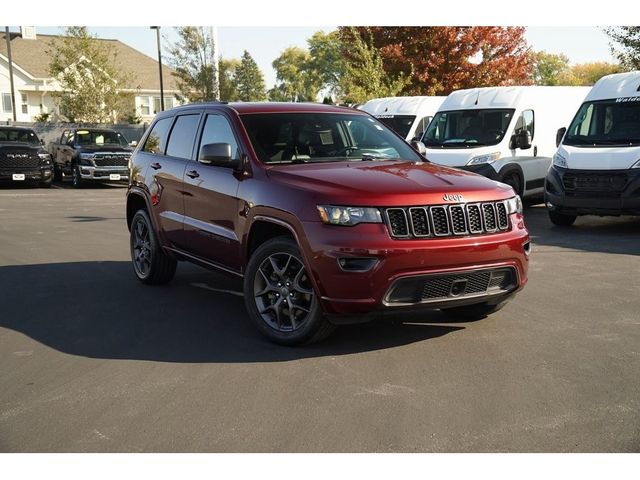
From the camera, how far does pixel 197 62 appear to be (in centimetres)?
3650

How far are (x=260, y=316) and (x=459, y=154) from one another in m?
9.07

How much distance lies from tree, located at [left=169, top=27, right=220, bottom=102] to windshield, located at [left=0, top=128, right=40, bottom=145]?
39.9 ft

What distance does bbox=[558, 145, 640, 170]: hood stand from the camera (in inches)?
454

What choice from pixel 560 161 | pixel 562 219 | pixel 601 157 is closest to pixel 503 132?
pixel 560 161

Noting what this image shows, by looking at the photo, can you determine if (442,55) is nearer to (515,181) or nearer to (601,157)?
(515,181)

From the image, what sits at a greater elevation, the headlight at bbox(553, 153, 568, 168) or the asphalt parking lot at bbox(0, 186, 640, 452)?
the headlight at bbox(553, 153, 568, 168)

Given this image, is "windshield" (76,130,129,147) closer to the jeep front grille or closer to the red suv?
the red suv

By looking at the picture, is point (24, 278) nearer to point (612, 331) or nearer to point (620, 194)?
point (612, 331)

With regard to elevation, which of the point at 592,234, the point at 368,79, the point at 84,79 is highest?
the point at 84,79

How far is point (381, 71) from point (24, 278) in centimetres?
2234

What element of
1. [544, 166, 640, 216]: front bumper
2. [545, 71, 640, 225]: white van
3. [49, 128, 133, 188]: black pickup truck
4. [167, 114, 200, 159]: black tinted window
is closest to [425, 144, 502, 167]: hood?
[545, 71, 640, 225]: white van

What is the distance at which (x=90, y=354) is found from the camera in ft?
18.1

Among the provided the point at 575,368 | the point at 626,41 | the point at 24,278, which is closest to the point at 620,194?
the point at 575,368

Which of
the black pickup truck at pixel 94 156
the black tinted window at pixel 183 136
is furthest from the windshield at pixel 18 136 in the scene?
the black tinted window at pixel 183 136
